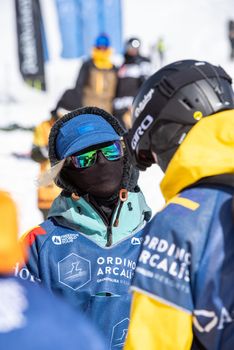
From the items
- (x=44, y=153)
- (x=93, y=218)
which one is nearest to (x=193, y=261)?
(x=93, y=218)

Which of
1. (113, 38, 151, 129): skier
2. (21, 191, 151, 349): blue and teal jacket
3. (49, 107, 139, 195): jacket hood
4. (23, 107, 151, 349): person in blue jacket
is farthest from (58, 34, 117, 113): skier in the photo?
(21, 191, 151, 349): blue and teal jacket

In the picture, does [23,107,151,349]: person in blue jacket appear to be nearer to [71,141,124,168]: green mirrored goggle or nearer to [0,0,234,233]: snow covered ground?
[71,141,124,168]: green mirrored goggle

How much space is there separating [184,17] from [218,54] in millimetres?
2562

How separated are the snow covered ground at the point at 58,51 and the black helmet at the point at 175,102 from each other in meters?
6.98

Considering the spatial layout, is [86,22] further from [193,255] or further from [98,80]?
[193,255]

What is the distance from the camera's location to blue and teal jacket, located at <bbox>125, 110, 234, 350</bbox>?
187 centimetres

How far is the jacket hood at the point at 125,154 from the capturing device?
3.15 metres

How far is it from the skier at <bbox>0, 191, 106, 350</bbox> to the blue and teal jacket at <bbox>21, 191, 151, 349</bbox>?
1501mm

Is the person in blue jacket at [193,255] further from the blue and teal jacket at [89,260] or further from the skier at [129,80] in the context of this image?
the skier at [129,80]

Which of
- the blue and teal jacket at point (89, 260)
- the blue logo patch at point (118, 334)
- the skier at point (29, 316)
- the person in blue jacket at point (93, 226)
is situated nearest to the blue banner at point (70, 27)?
the person in blue jacket at point (93, 226)

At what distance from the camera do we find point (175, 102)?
6.93 feet

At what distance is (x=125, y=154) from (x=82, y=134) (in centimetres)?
22

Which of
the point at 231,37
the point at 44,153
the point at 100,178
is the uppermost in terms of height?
the point at 100,178

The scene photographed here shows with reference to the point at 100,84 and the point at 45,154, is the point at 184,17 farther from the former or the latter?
the point at 45,154
